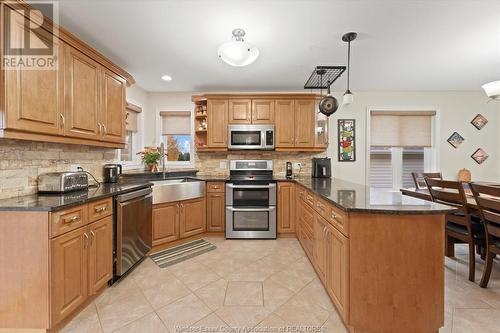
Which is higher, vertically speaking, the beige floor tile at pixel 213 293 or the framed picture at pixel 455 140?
the framed picture at pixel 455 140

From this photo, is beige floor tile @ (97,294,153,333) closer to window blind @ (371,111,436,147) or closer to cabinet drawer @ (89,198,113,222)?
cabinet drawer @ (89,198,113,222)

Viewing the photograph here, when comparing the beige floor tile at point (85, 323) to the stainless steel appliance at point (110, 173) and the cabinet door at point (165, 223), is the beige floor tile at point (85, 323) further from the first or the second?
the stainless steel appliance at point (110, 173)

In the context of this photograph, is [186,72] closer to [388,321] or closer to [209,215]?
[209,215]

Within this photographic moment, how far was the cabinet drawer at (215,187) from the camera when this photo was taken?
3416mm

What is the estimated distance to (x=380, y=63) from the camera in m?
2.83

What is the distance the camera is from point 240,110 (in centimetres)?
368

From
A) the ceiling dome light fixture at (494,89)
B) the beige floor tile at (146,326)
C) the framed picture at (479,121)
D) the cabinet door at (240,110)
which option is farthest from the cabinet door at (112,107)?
the framed picture at (479,121)

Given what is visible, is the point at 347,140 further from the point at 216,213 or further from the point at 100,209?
the point at 100,209

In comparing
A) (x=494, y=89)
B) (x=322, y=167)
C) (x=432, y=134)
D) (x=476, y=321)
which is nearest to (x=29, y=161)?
(x=322, y=167)

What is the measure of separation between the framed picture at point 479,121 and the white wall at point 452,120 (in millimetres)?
54

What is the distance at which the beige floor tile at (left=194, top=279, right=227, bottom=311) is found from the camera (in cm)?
185

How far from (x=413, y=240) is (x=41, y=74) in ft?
9.48

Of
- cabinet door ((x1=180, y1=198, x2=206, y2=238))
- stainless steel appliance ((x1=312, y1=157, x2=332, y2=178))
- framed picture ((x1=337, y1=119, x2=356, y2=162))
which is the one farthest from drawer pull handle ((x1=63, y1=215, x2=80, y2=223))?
framed picture ((x1=337, y1=119, x2=356, y2=162))

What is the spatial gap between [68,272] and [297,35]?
2759 millimetres
